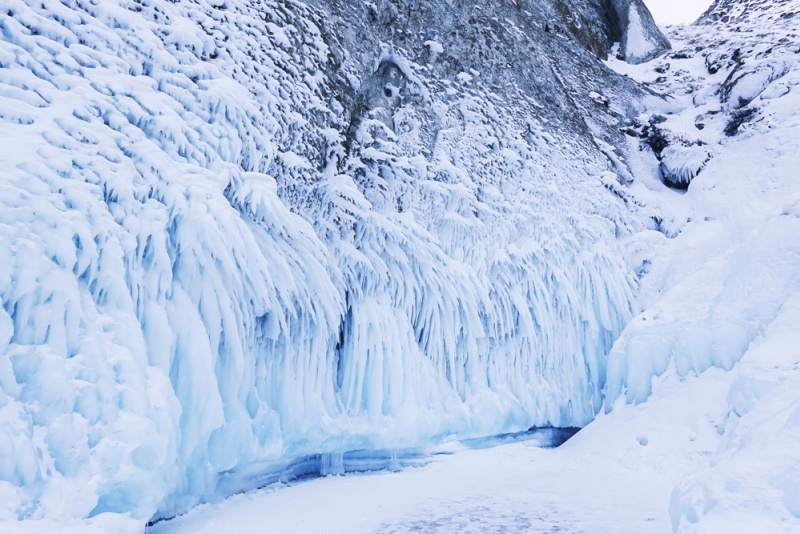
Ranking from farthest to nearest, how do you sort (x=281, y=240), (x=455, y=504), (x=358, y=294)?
(x=358, y=294)
(x=281, y=240)
(x=455, y=504)

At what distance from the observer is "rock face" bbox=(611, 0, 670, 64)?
16938 millimetres

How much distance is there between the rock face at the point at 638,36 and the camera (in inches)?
667

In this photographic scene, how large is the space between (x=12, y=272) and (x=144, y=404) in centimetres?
149

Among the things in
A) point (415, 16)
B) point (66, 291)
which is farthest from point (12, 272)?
point (415, 16)

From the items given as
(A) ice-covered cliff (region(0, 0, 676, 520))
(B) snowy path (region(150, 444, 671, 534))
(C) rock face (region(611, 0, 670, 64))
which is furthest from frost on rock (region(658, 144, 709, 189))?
(B) snowy path (region(150, 444, 671, 534))

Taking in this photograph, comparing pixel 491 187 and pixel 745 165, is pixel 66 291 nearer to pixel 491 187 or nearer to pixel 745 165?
pixel 491 187

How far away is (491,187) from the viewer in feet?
33.6

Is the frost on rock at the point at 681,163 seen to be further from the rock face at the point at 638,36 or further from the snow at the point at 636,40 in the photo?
the snow at the point at 636,40

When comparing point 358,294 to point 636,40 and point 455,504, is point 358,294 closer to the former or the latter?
point 455,504

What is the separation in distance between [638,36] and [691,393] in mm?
13071

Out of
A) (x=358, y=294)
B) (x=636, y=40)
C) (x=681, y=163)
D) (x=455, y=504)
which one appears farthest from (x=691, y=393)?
(x=636, y=40)

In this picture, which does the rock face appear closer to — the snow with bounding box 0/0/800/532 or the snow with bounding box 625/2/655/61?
the snow with bounding box 625/2/655/61

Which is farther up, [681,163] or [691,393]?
[681,163]

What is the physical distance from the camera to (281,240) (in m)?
7.00
